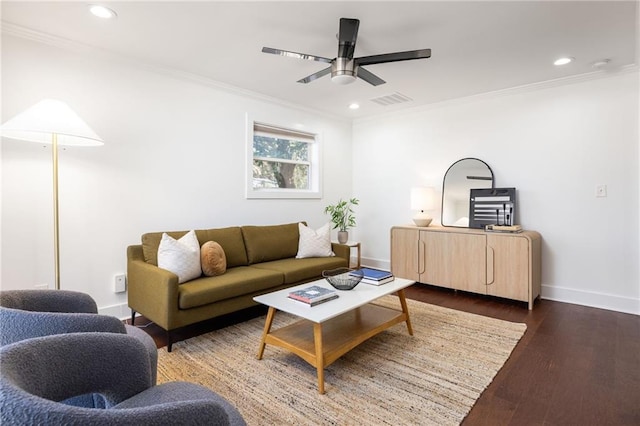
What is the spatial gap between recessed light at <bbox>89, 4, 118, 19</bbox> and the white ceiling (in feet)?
0.17

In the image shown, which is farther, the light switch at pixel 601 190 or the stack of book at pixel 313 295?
the light switch at pixel 601 190

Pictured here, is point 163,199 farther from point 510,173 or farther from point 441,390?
point 510,173

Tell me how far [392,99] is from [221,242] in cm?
287

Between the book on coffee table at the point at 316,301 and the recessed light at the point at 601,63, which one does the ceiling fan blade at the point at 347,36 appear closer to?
the book on coffee table at the point at 316,301

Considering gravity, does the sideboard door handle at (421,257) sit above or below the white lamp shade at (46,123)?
below

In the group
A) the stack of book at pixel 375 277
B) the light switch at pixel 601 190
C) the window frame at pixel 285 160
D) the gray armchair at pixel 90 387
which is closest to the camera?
the gray armchair at pixel 90 387

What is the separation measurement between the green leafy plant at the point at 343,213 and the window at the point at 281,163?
33cm

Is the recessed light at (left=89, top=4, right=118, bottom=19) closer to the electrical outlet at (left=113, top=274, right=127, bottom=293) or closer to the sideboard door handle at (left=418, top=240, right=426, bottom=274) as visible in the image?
the electrical outlet at (left=113, top=274, right=127, bottom=293)

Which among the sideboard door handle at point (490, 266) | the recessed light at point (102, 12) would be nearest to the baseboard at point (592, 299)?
the sideboard door handle at point (490, 266)

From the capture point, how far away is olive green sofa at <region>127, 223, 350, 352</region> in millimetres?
2520

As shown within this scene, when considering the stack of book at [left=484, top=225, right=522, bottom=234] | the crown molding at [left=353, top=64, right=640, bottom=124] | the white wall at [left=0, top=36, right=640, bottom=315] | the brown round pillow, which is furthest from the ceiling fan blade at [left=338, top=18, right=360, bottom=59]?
the stack of book at [left=484, top=225, right=522, bottom=234]

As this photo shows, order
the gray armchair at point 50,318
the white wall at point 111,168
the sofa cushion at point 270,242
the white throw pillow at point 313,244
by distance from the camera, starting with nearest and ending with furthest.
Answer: the gray armchair at point 50,318, the white wall at point 111,168, the sofa cushion at point 270,242, the white throw pillow at point 313,244

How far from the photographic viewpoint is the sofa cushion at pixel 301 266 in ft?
10.8

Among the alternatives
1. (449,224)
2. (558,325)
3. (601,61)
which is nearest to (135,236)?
(449,224)
